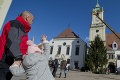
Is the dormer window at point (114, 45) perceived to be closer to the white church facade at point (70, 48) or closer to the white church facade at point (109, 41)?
the white church facade at point (109, 41)

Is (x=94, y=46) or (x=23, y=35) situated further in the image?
(x=94, y=46)

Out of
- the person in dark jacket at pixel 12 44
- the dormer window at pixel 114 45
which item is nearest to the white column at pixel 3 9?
the person in dark jacket at pixel 12 44

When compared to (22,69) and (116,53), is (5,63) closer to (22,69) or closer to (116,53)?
(22,69)

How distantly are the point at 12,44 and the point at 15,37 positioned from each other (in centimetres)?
11

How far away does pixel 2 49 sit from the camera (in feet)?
9.01

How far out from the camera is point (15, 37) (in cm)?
269

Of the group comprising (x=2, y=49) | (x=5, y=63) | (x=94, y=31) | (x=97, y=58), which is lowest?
(x=5, y=63)

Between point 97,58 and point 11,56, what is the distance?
4417 centimetres

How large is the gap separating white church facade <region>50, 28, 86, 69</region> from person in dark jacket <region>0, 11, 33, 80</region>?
5008 cm

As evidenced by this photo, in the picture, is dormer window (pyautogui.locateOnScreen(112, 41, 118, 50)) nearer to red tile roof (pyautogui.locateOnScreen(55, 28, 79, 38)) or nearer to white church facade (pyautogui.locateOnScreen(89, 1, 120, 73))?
white church facade (pyautogui.locateOnScreen(89, 1, 120, 73))

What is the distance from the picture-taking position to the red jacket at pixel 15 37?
104 inches

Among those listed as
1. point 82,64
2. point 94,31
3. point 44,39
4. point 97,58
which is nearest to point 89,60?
point 97,58

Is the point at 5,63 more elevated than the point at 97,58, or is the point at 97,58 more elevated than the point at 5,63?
the point at 97,58

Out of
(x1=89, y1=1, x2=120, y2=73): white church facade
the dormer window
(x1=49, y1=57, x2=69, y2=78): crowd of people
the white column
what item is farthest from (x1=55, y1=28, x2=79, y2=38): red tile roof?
the white column
